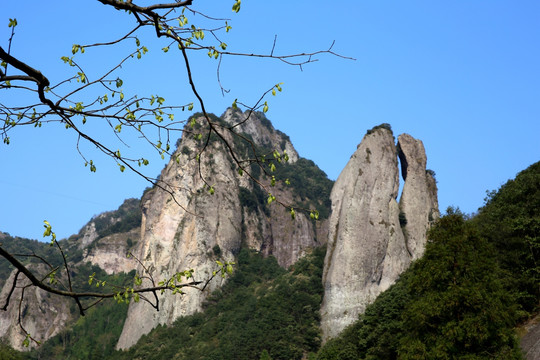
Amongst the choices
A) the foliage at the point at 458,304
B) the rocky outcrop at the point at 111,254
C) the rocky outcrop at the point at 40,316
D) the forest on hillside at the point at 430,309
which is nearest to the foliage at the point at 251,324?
the forest on hillside at the point at 430,309

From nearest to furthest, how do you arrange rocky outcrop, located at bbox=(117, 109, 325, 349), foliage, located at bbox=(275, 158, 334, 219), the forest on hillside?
the forest on hillside → rocky outcrop, located at bbox=(117, 109, 325, 349) → foliage, located at bbox=(275, 158, 334, 219)

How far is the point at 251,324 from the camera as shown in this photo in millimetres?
86312

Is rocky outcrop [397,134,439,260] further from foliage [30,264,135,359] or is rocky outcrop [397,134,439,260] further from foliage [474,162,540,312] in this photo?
foliage [30,264,135,359]

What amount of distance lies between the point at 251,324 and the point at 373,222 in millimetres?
22072

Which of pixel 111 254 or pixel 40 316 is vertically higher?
pixel 111 254

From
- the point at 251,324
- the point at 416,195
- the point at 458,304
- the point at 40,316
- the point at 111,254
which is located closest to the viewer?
the point at 458,304

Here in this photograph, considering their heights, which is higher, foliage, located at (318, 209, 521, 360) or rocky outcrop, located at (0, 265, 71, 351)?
rocky outcrop, located at (0, 265, 71, 351)

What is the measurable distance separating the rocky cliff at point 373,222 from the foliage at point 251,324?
313 cm

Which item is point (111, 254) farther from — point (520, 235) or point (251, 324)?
point (520, 235)

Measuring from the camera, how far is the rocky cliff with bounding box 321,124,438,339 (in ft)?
274

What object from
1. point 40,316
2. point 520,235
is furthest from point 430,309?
point 40,316

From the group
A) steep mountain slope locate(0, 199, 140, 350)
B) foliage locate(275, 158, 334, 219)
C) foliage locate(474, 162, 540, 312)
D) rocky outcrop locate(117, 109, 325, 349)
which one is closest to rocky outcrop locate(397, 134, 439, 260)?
rocky outcrop locate(117, 109, 325, 349)

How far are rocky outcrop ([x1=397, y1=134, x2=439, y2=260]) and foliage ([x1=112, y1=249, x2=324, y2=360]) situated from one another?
1449cm

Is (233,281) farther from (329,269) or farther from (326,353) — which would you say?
(326,353)
